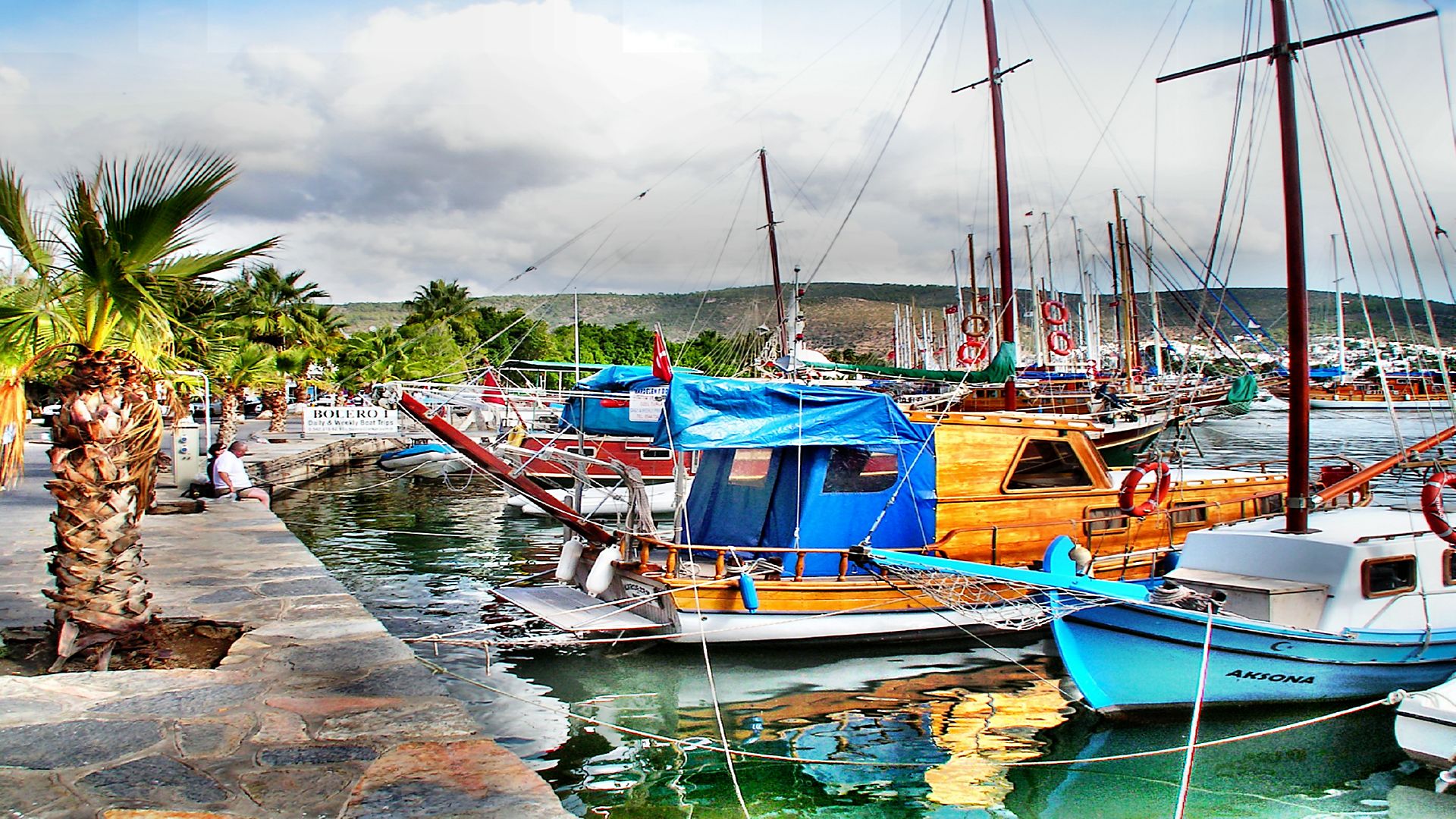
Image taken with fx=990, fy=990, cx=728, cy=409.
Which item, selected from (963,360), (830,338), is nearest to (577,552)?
(963,360)

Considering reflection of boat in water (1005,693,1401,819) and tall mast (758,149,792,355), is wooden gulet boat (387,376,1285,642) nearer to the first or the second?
reflection of boat in water (1005,693,1401,819)

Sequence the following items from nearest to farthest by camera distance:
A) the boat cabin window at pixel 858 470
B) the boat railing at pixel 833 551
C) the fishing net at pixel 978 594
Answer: the fishing net at pixel 978 594 < the boat railing at pixel 833 551 < the boat cabin window at pixel 858 470

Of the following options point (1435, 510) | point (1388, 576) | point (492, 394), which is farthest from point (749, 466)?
point (1435, 510)

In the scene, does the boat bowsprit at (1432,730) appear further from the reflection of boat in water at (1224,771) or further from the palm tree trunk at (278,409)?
the palm tree trunk at (278,409)

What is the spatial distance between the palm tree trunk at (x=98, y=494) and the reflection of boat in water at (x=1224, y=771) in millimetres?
6799

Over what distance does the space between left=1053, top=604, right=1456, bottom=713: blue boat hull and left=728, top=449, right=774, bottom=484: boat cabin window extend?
4.02 m

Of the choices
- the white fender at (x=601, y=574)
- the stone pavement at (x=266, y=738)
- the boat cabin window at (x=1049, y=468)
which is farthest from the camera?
the boat cabin window at (x=1049, y=468)

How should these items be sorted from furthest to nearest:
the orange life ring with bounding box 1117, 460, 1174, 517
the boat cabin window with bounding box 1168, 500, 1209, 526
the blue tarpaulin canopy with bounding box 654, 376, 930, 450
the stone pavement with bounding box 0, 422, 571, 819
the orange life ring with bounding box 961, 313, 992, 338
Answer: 1. the orange life ring with bounding box 961, 313, 992, 338
2. the boat cabin window with bounding box 1168, 500, 1209, 526
3. the orange life ring with bounding box 1117, 460, 1174, 517
4. the blue tarpaulin canopy with bounding box 654, 376, 930, 450
5. the stone pavement with bounding box 0, 422, 571, 819

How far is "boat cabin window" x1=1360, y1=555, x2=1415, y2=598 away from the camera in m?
9.43

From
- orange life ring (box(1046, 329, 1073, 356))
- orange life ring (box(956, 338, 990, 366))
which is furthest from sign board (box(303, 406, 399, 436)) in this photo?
orange life ring (box(956, 338, 990, 366))

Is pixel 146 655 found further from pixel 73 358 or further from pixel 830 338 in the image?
pixel 830 338

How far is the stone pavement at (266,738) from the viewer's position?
4441 millimetres

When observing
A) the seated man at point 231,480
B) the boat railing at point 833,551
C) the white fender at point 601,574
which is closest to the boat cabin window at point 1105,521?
the boat railing at point 833,551

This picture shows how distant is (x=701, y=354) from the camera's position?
99812 mm
